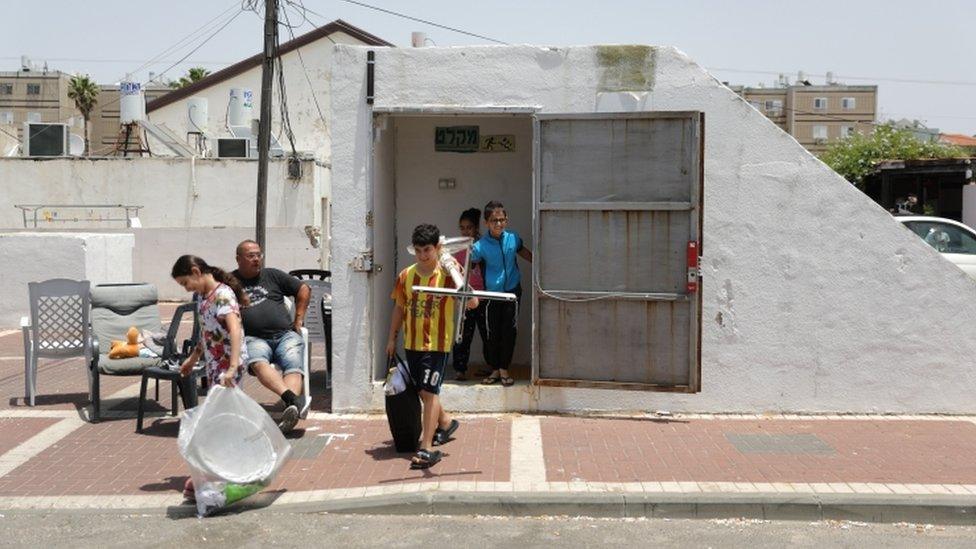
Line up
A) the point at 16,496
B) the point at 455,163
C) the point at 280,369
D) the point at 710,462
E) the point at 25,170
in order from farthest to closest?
the point at 25,170, the point at 455,163, the point at 280,369, the point at 710,462, the point at 16,496

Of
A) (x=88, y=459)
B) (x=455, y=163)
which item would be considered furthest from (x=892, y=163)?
(x=88, y=459)

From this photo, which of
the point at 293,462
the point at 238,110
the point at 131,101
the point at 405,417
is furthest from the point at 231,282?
the point at 238,110

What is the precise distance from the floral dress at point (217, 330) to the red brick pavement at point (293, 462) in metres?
0.82

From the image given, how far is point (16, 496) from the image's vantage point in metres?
7.15

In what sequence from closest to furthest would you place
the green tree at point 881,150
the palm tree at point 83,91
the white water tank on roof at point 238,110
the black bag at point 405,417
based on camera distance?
the black bag at point 405,417
the white water tank on roof at point 238,110
the green tree at point 881,150
the palm tree at point 83,91

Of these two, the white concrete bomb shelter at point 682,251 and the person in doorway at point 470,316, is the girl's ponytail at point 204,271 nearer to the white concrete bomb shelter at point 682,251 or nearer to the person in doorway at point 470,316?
the white concrete bomb shelter at point 682,251

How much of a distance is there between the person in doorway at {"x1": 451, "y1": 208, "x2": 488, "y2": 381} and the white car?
7563mm

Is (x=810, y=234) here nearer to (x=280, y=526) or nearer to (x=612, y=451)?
(x=612, y=451)

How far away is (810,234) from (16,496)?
640 centimetres

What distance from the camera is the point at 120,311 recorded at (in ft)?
33.2

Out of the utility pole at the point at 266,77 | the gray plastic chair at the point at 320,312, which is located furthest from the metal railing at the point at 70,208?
the gray plastic chair at the point at 320,312

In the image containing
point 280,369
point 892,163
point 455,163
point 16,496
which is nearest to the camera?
point 16,496

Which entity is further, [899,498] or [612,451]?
[612,451]

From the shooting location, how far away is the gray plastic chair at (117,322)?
9.43 m
